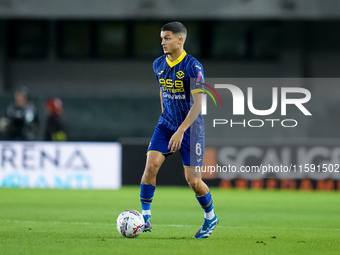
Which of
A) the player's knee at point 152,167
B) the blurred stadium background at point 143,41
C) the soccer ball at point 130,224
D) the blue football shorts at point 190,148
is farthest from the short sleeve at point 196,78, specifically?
the blurred stadium background at point 143,41

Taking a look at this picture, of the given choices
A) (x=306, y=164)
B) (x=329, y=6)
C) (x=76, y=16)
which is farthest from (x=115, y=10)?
(x=306, y=164)

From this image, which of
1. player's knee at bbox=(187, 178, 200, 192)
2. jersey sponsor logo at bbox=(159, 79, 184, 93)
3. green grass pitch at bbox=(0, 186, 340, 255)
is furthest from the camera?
jersey sponsor logo at bbox=(159, 79, 184, 93)

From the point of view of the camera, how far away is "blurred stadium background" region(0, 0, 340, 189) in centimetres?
2244

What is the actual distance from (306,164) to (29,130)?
7013 millimetres

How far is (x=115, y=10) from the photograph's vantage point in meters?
22.7

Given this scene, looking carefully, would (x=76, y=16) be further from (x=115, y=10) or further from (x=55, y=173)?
(x=55, y=173)

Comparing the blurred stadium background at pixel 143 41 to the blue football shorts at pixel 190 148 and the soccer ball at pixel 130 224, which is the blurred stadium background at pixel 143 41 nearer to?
the blue football shorts at pixel 190 148

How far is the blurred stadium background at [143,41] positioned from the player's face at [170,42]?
14.4 meters

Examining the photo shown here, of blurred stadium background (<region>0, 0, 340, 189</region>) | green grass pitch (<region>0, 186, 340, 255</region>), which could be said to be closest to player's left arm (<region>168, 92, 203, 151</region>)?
green grass pitch (<region>0, 186, 340, 255</region>)

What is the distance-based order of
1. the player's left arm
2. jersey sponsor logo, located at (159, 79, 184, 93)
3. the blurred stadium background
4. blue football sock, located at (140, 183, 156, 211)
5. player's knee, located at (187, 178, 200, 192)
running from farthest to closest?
the blurred stadium background
blue football sock, located at (140, 183, 156, 211)
jersey sponsor logo, located at (159, 79, 184, 93)
player's knee, located at (187, 178, 200, 192)
the player's left arm

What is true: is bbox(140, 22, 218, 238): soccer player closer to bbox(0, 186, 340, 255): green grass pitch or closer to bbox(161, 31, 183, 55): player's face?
bbox(161, 31, 183, 55): player's face

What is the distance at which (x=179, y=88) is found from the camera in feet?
26.6

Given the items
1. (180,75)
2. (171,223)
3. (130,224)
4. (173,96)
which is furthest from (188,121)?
(171,223)

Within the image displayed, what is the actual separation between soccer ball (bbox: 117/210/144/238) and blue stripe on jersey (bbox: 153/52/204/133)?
98cm
